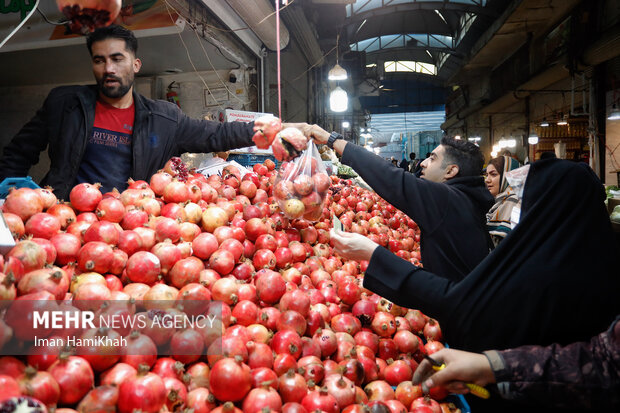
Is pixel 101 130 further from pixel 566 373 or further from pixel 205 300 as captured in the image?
pixel 566 373

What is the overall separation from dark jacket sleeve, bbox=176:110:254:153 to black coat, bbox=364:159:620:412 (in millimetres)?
2334

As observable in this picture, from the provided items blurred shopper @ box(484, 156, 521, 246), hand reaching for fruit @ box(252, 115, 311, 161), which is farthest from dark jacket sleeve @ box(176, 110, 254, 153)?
blurred shopper @ box(484, 156, 521, 246)

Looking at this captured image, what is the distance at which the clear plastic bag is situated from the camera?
2.73 meters

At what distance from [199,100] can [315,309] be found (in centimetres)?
668

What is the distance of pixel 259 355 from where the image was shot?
1.51 m

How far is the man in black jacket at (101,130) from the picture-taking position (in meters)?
2.77

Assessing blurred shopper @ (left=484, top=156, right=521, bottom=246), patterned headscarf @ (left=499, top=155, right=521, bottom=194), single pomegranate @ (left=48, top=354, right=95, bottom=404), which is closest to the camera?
single pomegranate @ (left=48, top=354, right=95, bottom=404)

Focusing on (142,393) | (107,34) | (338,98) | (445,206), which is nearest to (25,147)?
(107,34)

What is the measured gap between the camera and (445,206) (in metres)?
2.15

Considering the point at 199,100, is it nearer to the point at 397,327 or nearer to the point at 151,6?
the point at 151,6

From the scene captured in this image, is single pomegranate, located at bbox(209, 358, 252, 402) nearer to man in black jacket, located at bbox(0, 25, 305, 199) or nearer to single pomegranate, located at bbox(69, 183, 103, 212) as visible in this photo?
single pomegranate, located at bbox(69, 183, 103, 212)

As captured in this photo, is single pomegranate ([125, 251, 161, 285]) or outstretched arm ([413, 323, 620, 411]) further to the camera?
single pomegranate ([125, 251, 161, 285])

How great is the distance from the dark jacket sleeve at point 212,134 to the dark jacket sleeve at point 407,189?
1.24 m

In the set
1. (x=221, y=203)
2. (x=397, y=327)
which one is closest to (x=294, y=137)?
(x=221, y=203)
